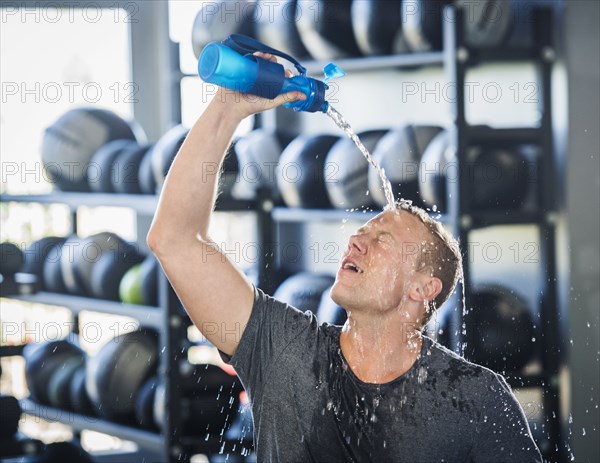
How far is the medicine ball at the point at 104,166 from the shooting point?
366 cm

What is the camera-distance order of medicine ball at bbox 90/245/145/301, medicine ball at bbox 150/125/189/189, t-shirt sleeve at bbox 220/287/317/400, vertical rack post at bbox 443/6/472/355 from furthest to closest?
medicine ball at bbox 90/245/145/301, medicine ball at bbox 150/125/189/189, vertical rack post at bbox 443/6/472/355, t-shirt sleeve at bbox 220/287/317/400

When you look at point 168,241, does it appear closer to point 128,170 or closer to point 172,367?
point 172,367

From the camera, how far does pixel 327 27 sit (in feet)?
10.8

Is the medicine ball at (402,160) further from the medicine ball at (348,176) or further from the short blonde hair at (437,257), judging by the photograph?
the short blonde hair at (437,257)

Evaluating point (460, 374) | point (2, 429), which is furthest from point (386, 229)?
point (2, 429)

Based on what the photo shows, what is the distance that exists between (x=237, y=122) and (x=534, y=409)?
1883 mm

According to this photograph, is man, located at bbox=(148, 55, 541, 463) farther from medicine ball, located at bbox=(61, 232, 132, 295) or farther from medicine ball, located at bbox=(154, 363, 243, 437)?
medicine ball, located at bbox=(61, 232, 132, 295)

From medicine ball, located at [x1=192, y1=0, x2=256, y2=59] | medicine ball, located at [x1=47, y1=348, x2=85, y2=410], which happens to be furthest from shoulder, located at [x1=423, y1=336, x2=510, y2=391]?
medicine ball, located at [x1=47, y1=348, x2=85, y2=410]

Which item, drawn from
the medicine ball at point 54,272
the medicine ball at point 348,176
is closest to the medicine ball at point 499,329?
the medicine ball at point 348,176

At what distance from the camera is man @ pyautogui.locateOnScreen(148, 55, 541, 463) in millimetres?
1655

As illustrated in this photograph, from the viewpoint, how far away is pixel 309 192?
131 inches

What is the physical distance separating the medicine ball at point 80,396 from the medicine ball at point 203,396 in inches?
22.1

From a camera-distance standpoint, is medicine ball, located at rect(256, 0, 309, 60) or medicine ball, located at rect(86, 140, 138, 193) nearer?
medicine ball, located at rect(256, 0, 309, 60)

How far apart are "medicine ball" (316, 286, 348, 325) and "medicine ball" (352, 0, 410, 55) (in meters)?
0.84
